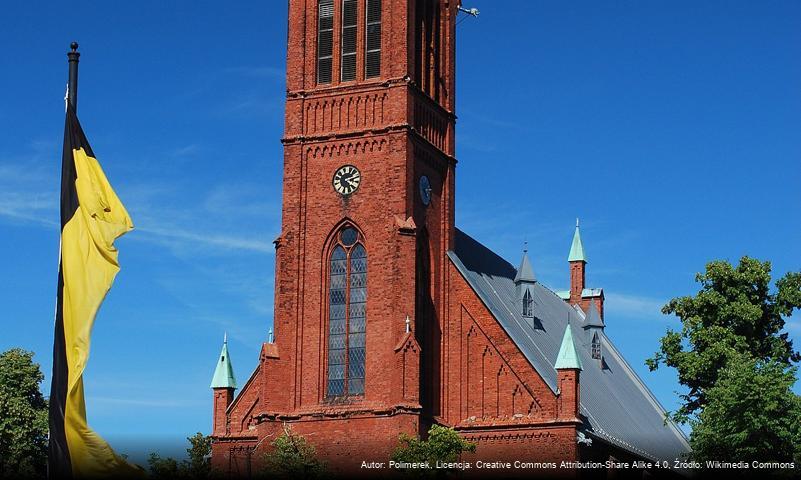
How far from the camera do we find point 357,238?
5297 cm

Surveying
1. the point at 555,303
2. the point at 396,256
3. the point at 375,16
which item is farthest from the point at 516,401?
the point at 555,303

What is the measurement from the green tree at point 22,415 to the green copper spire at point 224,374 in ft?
24.8

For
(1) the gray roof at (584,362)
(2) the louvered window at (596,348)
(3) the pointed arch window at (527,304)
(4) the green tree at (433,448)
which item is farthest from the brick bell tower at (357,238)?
(2) the louvered window at (596,348)

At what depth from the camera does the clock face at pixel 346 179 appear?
53156mm

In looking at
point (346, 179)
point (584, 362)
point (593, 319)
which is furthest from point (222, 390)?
point (593, 319)

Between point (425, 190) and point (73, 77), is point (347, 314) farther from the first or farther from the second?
point (73, 77)

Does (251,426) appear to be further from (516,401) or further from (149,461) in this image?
(516,401)

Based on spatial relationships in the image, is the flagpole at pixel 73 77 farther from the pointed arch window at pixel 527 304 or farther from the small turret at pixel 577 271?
the small turret at pixel 577 271

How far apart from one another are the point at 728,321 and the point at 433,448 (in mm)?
18007

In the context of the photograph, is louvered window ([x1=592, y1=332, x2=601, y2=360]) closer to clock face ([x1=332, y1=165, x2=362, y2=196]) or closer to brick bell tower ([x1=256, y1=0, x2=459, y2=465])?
brick bell tower ([x1=256, y1=0, x2=459, y2=465])

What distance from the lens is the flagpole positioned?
791 inches

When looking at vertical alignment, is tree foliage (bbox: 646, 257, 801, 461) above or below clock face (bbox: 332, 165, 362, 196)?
below

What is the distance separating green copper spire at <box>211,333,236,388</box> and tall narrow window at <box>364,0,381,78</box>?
14.6 metres

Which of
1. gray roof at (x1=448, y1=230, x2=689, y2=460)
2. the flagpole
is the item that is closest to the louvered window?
gray roof at (x1=448, y1=230, x2=689, y2=460)
